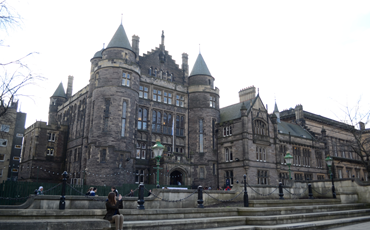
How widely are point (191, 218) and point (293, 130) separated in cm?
3854

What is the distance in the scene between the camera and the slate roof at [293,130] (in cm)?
4518

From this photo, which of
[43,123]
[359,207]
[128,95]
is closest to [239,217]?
[359,207]

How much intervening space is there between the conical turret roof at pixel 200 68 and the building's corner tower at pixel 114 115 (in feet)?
30.9

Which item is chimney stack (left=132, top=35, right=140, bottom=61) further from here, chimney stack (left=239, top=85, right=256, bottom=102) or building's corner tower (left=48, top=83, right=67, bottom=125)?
building's corner tower (left=48, top=83, right=67, bottom=125)

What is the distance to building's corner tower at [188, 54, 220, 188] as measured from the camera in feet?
119

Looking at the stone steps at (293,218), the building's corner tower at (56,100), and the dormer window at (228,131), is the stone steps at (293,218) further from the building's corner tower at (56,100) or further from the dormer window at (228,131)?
the building's corner tower at (56,100)

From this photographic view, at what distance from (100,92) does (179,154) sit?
11854 mm

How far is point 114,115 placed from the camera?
100ft

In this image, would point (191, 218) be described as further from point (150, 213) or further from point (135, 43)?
point (135, 43)

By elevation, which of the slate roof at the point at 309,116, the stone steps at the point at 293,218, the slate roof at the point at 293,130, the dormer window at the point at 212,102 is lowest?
the stone steps at the point at 293,218

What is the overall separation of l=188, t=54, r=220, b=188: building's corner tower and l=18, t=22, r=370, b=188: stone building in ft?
0.42

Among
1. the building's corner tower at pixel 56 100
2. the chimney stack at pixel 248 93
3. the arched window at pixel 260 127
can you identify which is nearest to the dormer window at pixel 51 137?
the building's corner tower at pixel 56 100

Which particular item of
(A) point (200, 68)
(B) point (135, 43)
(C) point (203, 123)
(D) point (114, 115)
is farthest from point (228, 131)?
(B) point (135, 43)

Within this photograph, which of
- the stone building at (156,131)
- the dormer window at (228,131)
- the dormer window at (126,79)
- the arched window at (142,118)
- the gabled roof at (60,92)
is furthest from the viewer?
the gabled roof at (60,92)
